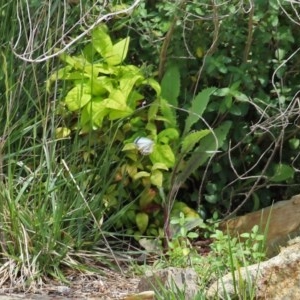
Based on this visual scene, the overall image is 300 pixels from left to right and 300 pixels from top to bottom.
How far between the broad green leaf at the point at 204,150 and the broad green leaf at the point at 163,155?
0.14 m

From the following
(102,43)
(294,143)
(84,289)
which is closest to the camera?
(84,289)

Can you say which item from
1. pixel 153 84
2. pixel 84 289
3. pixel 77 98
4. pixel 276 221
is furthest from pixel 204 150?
pixel 84 289

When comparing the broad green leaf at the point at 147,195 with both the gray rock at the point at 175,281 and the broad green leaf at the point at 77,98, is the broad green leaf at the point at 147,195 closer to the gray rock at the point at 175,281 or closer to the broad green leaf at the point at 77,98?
the broad green leaf at the point at 77,98

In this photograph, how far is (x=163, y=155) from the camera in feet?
19.5

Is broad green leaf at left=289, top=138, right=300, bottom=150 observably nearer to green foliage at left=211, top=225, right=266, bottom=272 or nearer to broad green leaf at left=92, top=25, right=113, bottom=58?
green foliage at left=211, top=225, right=266, bottom=272

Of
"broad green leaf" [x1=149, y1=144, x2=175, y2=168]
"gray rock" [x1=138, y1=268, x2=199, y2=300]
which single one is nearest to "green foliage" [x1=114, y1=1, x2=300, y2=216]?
"broad green leaf" [x1=149, y1=144, x2=175, y2=168]

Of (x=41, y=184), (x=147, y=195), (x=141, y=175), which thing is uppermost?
(x=41, y=184)

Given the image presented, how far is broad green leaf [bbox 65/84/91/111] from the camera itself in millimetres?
5806

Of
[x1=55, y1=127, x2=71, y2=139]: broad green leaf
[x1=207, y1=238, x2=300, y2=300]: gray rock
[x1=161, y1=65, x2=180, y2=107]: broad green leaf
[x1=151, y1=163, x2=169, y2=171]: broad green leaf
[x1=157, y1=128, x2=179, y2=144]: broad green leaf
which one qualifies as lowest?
[x1=151, y1=163, x2=169, y2=171]: broad green leaf

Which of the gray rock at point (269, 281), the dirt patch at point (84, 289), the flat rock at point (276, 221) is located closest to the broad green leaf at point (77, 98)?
the dirt patch at point (84, 289)

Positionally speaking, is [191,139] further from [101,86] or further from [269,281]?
[269,281]

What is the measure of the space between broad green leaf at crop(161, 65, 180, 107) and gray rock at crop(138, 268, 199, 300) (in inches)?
58.9

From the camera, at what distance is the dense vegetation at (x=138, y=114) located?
5.71 meters

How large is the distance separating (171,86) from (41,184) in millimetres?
1005
